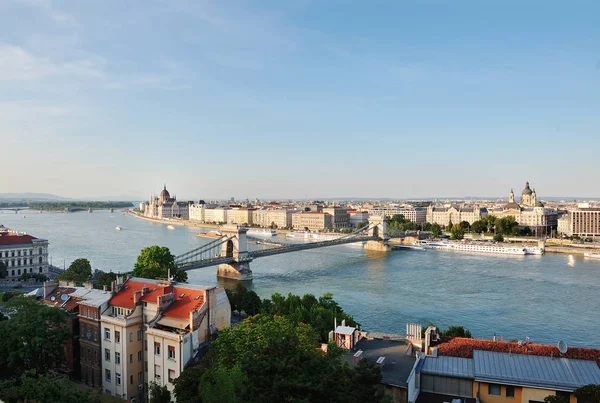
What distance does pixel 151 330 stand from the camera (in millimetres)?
10430

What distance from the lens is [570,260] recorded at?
40562 millimetres

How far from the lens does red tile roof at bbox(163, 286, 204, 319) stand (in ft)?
35.3

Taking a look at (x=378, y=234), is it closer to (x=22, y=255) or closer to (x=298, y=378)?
(x=22, y=255)

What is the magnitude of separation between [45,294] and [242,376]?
8.70 m

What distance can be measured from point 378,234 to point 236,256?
27.2 m

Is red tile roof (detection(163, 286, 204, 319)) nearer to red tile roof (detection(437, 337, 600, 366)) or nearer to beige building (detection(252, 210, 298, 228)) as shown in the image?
red tile roof (detection(437, 337, 600, 366))

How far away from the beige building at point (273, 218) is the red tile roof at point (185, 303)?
68.5m

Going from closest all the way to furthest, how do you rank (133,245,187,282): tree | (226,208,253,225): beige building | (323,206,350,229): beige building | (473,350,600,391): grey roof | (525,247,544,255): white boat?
1. (473,350,600,391): grey roof
2. (133,245,187,282): tree
3. (525,247,544,255): white boat
4. (323,206,350,229): beige building
5. (226,208,253,225): beige building

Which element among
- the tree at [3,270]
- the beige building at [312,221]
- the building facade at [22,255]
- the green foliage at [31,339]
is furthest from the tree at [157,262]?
the beige building at [312,221]

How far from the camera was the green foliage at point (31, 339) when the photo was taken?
1014cm

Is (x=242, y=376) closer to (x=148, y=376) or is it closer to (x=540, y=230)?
(x=148, y=376)

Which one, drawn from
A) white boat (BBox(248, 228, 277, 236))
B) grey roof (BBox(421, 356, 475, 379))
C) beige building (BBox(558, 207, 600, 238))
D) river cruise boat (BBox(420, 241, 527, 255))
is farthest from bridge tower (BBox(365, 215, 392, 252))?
grey roof (BBox(421, 356, 475, 379))

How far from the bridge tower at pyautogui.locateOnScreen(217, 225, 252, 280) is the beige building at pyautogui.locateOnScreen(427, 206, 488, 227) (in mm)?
47619

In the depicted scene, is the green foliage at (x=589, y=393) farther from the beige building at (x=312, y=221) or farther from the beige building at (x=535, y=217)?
the beige building at (x=312, y=221)
